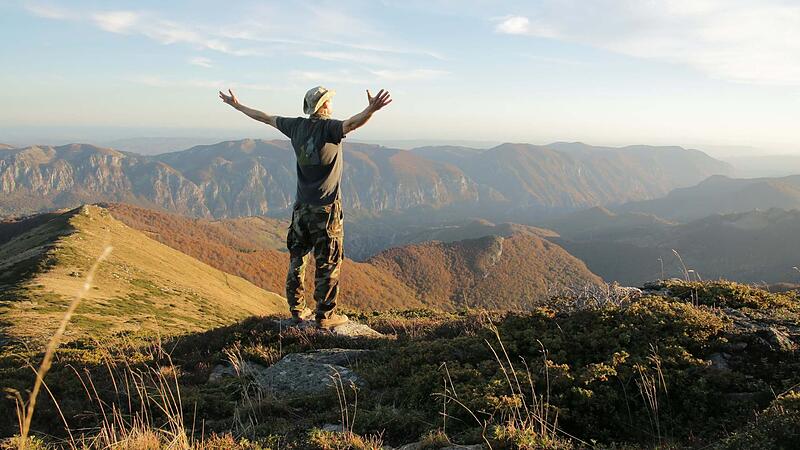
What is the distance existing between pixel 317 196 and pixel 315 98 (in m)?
1.98

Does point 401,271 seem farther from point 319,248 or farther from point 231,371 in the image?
point 231,371

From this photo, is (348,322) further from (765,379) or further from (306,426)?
(765,379)

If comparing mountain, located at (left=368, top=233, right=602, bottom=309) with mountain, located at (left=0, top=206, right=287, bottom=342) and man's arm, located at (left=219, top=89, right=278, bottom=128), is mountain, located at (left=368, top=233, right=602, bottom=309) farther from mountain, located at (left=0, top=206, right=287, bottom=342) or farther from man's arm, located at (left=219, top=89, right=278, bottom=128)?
man's arm, located at (left=219, top=89, right=278, bottom=128)

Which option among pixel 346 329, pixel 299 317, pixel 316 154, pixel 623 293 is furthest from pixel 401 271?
pixel 623 293

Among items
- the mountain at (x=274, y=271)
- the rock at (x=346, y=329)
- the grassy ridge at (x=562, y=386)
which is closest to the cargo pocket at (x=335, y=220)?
the rock at (x=346, y=329)

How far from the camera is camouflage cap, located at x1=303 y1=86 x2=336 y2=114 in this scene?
941cm

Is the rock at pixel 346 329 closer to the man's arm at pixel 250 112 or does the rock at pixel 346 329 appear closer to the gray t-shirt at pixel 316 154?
the gray t-shirt at pixel 316 154

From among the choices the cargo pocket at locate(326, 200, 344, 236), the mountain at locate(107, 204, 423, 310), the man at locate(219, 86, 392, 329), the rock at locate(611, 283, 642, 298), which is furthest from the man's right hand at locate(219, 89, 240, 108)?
the mountain at locate(107, 204, 423, 310)

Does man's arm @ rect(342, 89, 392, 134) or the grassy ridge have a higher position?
man's arm @ rect(342, 89, 392, 134)

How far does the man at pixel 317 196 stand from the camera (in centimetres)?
934

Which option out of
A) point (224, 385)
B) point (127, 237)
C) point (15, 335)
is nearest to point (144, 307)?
point (15, 335)

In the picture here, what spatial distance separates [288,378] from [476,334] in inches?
128

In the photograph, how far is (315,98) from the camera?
9.40 metres

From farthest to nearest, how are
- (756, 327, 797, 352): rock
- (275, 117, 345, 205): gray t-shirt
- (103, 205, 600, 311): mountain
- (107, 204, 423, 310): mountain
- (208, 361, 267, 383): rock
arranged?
(103, 205, 600, 311): mountain → (107, 204, 423, 310): mountain → (275, 117, 345, 205): gray t-shirt → (208, 361, 267, 383): rock → (756, 327, 797, 352): rock
